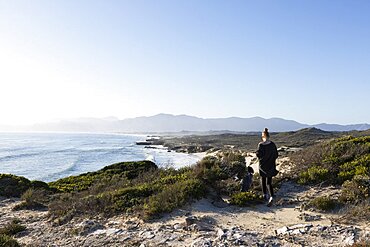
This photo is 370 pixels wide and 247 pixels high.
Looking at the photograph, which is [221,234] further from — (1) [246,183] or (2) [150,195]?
(2) [150,195]

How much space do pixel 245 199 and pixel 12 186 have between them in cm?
1206

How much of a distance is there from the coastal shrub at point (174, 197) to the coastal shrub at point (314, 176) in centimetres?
373

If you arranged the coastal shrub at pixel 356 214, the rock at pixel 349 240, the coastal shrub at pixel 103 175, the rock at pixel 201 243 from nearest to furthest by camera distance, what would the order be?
1. the rock at pixel 349 240
2. the rock at pixel 201 243
3. the coastal shrub at pixel 356 214
4. the coastal shrub at pixel 103 175

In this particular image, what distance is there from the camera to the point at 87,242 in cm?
745

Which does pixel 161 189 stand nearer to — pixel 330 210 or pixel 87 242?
pixel 87 242

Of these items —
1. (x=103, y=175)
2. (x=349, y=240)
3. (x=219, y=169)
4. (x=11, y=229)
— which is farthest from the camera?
(x=103, y=175)

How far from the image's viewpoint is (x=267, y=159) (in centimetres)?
961

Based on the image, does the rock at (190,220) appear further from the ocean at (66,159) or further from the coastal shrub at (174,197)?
the ocean at (66,159)

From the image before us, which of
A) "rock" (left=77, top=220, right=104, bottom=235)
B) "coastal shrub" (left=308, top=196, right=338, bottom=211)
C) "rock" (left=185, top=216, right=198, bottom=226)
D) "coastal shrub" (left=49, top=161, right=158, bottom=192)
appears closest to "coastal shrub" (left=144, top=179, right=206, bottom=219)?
"rock" (left=185, top=216, right=198, bottom=226)

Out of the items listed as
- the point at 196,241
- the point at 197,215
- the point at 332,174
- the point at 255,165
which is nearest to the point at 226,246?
the point at 196,241

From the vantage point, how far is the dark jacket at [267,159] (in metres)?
9.53

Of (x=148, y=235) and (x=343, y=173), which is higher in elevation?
(x=343, y=173)

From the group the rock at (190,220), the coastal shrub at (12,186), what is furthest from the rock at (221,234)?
the coastal shrub at (12,186)

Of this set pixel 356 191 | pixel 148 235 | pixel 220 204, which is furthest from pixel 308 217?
pixel 148 235
